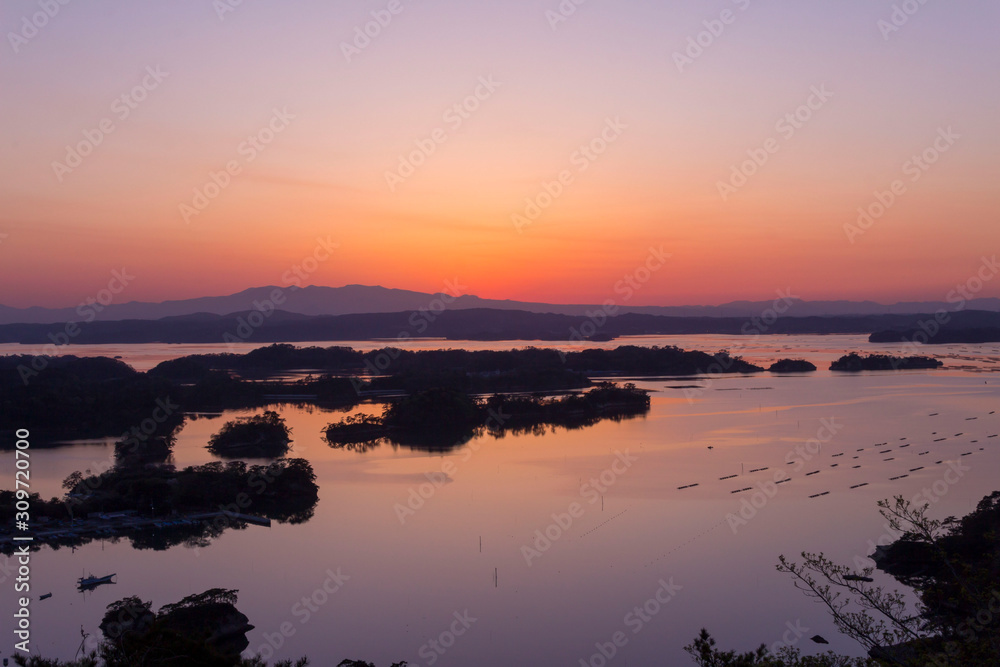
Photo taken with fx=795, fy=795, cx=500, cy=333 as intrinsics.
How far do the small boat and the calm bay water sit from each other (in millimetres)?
107

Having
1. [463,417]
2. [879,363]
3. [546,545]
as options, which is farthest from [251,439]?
[879,363]

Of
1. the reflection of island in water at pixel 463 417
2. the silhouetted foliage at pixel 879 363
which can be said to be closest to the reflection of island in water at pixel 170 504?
the reflection of island in water at pixel 463 417

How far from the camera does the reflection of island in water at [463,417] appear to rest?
1917 cm

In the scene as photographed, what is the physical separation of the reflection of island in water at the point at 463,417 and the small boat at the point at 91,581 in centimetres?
868

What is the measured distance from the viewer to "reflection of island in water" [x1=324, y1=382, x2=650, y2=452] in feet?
62.9

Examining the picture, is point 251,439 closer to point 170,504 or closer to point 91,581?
point 170,504

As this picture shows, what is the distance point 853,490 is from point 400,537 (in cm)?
744

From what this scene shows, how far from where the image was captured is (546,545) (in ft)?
34.2

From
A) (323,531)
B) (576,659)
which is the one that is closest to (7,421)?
(323,531)

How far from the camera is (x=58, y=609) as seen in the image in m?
8.66

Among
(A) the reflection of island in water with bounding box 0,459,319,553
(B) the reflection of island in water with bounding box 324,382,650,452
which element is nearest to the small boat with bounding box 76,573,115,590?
(A) the reflection of island in water with bounding box 0,459,319,553

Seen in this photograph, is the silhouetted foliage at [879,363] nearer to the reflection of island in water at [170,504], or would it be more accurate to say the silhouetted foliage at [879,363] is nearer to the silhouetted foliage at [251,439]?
the silhouetted foliage at [251,439]

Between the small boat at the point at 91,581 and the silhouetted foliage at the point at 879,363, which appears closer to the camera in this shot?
the small boat at the point at 91,581

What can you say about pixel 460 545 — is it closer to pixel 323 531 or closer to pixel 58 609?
pixel 323 531
